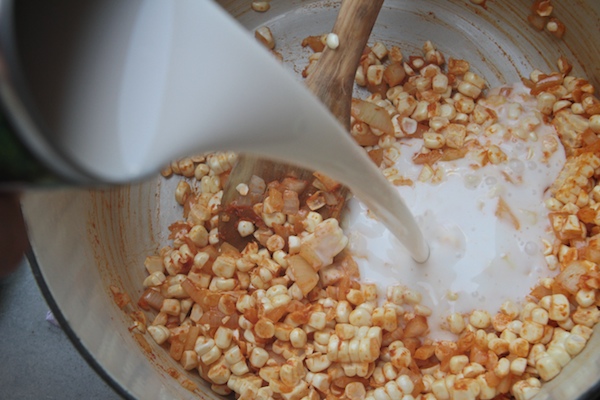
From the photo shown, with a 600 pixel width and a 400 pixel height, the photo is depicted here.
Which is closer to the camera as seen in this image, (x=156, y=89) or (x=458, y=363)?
(x=156, y=89)

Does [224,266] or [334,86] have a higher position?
[334,86]

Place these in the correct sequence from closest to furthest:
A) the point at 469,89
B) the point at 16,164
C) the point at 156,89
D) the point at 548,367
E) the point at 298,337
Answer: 1. the point at 16,164
2. the point at 156,89
3. the point at 548,367
4. the point at 298,337
5. the point at 469,89

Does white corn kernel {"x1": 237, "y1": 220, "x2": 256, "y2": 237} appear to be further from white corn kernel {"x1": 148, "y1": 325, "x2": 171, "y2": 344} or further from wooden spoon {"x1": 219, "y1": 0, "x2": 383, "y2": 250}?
white corn kernel {"x1": 148, "y1": 325, "x2": 171, "y2": 344}

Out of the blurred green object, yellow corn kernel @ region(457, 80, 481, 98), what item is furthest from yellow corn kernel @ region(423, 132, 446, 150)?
the blurred green object

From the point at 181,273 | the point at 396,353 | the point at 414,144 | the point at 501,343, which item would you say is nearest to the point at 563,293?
the point at 501,343

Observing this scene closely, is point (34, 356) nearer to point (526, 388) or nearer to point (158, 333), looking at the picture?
point (158, 333)

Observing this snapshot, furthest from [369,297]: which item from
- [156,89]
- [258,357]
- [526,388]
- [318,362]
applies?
[156,89]

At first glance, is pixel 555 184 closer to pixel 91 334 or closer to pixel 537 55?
pixel 537 55
